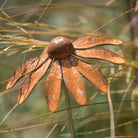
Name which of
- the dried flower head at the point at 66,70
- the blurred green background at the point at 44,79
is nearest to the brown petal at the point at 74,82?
the dried flower head at the point at 66,70

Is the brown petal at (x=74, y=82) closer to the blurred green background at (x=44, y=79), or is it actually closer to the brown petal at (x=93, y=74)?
the brown petal at (x=93, y=74)

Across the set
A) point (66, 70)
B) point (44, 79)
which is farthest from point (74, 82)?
point (44, 79)

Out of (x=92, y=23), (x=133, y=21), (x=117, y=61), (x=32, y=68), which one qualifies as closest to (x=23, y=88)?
(x=32, y=68)

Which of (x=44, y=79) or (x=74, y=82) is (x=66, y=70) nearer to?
(x=74, y=82)

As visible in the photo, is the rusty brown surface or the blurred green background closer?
the rusty brown surface

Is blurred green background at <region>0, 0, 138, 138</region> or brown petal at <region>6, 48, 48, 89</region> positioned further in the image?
blurred green background at <region>0, 0, 138, 138</region>

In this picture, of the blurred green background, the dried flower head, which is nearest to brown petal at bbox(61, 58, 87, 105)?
the dried flower head

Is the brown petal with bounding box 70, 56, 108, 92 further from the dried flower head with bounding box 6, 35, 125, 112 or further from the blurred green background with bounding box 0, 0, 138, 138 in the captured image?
the blurred green background with bounding box 0, 0, 138, 138

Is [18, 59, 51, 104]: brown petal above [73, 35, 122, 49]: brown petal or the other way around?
the other way around
